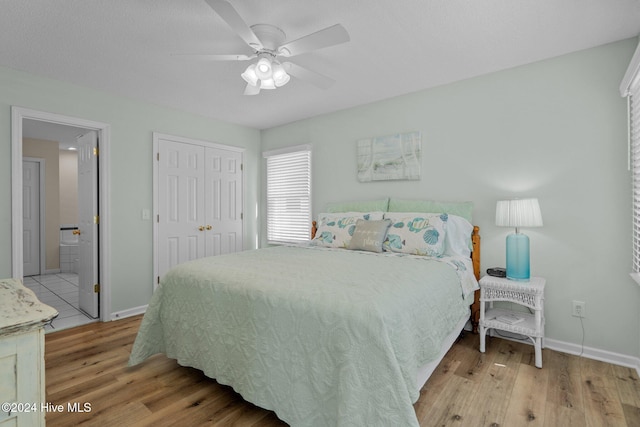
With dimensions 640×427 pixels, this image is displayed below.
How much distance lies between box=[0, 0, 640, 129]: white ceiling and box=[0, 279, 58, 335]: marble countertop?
1.73 m

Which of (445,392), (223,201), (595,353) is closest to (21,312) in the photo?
(445,392)

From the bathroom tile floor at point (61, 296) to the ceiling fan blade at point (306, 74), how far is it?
3.25 metres

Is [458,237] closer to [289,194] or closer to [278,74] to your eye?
[278,74]

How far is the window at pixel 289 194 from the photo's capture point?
4348 millimetres

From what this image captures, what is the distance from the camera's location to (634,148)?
86.1 inches

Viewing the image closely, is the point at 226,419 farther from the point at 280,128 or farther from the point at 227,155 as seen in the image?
the point at 280,128

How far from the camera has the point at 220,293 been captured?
193cm

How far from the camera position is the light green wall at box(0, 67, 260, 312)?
2750mm

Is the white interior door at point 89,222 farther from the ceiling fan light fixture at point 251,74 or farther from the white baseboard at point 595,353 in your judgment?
the white baseboard at point 595,353

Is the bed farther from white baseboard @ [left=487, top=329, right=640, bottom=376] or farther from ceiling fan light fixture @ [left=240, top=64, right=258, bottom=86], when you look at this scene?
ceiling fan light fixture @ [left=240, top=64, right=258, bottom=86]

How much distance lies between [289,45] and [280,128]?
274 centimetres

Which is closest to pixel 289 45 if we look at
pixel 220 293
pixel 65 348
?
pixel 220 293

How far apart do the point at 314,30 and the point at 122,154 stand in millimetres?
2547

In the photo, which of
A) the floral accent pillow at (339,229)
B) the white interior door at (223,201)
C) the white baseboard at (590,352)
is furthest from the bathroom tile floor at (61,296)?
the white baseboard at (590,352)
